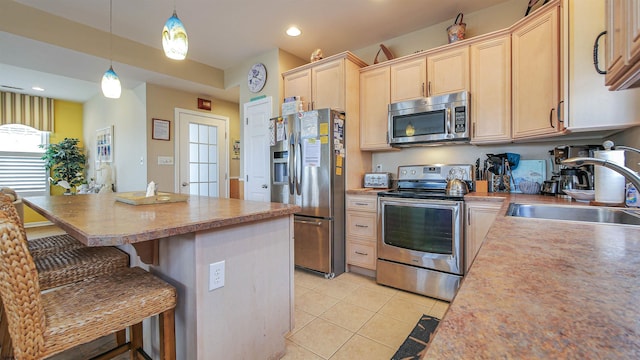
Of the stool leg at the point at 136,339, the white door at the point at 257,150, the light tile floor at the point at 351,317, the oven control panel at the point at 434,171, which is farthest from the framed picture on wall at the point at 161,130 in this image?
the oven control panel at the point at 434,171

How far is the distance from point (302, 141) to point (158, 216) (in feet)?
6.34

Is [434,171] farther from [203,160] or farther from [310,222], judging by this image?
[203,160]

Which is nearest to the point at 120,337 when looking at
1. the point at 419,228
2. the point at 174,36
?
the point at 174,36

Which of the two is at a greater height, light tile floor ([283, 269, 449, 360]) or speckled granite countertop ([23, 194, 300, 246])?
speckled granite countertop ([23, 194, 300, 246])

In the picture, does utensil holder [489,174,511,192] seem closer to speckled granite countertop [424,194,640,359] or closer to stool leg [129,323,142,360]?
speckled granite countertop [424,194,640,359]

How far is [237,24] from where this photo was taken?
9.90 feet

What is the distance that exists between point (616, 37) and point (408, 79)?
187cm

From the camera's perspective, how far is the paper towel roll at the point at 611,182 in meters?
1.62

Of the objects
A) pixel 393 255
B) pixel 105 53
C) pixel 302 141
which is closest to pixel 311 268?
pixel 393 255

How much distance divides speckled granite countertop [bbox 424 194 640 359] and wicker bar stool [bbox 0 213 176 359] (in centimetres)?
116

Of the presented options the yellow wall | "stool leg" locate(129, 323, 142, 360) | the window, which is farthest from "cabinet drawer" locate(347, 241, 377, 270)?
the window

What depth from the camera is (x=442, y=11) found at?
110 inches

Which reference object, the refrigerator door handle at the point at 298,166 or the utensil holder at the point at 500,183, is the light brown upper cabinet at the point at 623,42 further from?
the refrigerator door handle at the point at 298,166

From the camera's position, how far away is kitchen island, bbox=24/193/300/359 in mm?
1182
